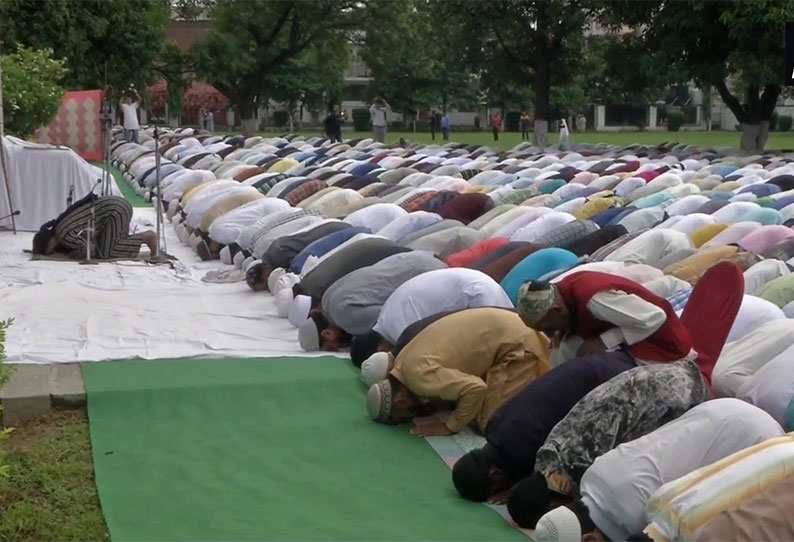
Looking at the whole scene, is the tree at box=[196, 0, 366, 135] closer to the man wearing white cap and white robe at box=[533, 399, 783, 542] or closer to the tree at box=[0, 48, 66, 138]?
the tree at box=[0, 48, 66, 138]

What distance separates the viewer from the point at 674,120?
48.9m

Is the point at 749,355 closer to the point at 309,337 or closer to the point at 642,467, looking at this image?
the point at 642,467

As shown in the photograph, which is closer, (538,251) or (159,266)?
(538,251)

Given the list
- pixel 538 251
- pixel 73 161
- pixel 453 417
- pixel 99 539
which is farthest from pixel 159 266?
pixel 99 539

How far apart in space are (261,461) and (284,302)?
289cm

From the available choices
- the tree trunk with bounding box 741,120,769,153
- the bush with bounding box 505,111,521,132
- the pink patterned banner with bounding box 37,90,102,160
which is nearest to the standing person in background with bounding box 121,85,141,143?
the pink patterned banner with bounding box 37,90,102,160

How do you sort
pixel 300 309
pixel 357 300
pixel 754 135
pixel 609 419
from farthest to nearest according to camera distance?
pixel 754 135 → pixel 300 309 → pixel 357 300 → pixel 609 419

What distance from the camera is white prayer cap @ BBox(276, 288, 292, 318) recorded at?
736 cm

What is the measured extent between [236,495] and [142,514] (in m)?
0.37

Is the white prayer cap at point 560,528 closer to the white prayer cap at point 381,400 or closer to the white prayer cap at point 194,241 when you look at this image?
the white prayer cap at point 381,400

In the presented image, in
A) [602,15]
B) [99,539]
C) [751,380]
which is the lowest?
[99,539]

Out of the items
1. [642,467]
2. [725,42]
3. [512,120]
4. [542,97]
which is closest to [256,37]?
[542,97]

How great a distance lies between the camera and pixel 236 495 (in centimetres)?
418

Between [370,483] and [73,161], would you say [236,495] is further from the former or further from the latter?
[73,161]
